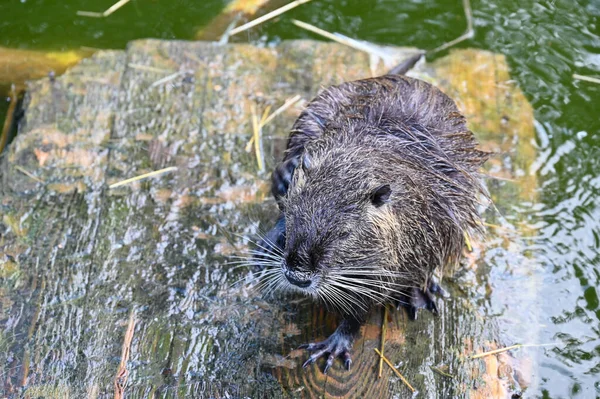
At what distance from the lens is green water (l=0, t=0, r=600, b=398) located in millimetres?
2764

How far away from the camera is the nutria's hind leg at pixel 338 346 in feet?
8.14

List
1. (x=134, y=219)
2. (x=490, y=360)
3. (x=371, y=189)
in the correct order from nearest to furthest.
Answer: (x=371, y=189), (x=490, y=360), (x=134, y=219)

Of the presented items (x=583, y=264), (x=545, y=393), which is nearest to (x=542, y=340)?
(x=545, y=393)

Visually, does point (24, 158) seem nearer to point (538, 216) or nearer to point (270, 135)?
point (270, 135)

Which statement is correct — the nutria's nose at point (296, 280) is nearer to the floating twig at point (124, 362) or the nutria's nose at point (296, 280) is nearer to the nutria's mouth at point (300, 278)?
the nutria's mouth at point (300, 278)

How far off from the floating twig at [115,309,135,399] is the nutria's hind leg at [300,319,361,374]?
671 millimetres

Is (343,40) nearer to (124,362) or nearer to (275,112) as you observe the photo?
(275,112)

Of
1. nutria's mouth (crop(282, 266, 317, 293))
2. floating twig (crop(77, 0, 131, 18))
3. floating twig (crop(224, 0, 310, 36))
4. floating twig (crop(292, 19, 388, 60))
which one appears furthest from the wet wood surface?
floating twig (crop(77, 0, 131, 18))

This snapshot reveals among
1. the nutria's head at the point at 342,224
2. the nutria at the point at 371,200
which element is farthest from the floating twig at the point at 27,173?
the nutria's head at the point at 342,224

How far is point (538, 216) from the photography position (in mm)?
3119

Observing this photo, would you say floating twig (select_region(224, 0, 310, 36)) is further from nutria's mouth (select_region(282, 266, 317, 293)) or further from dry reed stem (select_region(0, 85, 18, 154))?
nutria's mouth (select_region(282, 266, 317, 293))

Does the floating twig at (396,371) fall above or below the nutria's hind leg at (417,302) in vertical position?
below

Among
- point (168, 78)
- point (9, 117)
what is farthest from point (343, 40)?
point (9, 117)

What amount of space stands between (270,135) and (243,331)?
116cm
